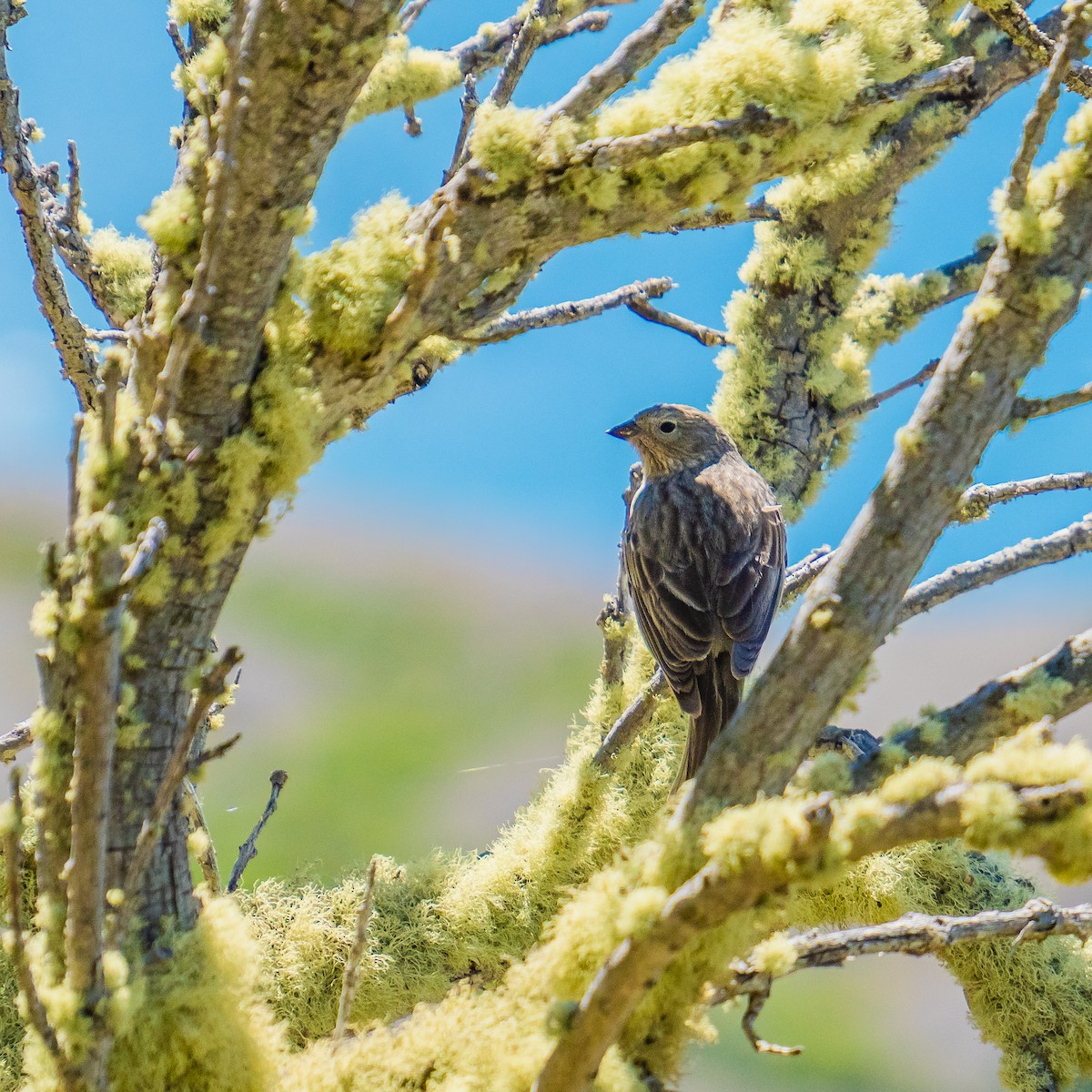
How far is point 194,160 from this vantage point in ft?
5.29

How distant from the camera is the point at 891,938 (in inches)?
68.1

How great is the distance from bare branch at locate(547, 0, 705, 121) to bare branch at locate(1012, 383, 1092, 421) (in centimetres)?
104

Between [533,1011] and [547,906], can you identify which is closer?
[533,1011]

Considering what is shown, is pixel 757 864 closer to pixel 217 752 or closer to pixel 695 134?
pixel 217 752

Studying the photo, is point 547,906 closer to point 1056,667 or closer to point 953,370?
point 1056,667

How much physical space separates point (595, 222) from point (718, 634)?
1547mm

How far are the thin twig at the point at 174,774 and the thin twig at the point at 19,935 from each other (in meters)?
0.11

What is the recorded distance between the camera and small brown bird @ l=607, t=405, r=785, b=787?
2.96 meters

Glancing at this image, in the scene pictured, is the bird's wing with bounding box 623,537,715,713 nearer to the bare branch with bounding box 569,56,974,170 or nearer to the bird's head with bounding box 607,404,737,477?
the bird's head with bounding box 607,404,737,477

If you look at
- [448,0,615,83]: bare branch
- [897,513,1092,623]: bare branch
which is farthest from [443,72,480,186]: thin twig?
[897,513,1092,623]: bare branch

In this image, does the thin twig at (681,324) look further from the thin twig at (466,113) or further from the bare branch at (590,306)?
the thin twig at (466,113)

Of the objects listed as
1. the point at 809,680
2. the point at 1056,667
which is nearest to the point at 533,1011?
the point at 809,680

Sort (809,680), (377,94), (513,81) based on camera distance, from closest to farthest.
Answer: (809,680)
(513,81)
(377,94)

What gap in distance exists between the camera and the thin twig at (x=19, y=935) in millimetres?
1158
